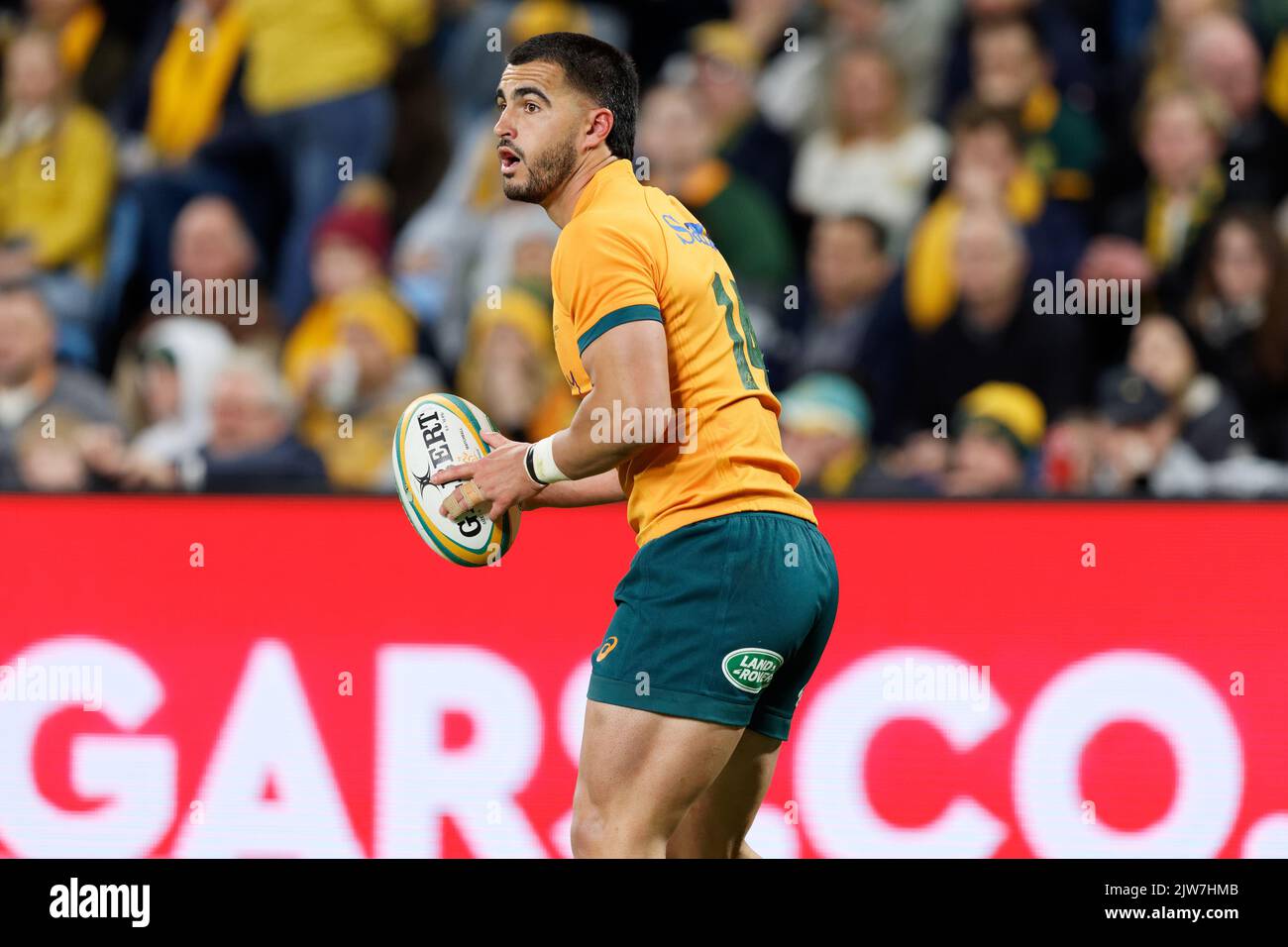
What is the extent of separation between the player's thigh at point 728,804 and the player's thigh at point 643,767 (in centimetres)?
29

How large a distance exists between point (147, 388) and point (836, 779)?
3.17 metres

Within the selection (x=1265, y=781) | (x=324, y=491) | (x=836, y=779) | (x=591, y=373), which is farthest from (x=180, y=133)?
(x=1265, y=781)

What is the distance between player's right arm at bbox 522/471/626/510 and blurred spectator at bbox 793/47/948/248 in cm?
318

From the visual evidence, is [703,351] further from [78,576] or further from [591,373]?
[78,576]

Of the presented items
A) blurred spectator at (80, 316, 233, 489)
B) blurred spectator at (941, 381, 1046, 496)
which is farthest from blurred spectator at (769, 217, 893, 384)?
blurred spectator at (80, 316, 233, 489)

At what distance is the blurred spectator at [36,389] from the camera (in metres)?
6.72

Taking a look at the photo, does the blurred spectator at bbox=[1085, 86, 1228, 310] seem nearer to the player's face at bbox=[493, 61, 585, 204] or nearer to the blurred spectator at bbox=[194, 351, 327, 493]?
the blurred spectator at bbox=[194, 351, 327, 493]

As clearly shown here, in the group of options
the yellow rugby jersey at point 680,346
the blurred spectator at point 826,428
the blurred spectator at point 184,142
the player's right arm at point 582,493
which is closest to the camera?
the yellow rugby jersey at point 680,346

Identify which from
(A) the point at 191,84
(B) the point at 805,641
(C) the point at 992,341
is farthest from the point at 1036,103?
(B) the point at 805,641

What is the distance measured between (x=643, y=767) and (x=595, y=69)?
5.11 ft

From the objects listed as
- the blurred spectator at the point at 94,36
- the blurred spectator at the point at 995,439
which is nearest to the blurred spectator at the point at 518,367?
the blurred spectator at the point at 995,439

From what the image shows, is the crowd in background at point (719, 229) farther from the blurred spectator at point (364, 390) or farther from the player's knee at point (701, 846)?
the player's knee at point (701, 846)

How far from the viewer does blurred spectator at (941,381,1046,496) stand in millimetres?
6473

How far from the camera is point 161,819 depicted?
5.58m
